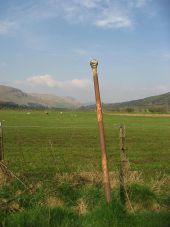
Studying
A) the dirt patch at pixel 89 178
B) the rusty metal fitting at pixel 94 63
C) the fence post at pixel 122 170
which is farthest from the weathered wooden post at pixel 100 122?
the dirt patch at pixel 89 178

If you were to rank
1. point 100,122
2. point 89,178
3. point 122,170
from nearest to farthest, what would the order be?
point 100,122
point 122,170
point 89,178

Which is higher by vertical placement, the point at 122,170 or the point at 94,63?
the point at 94,63

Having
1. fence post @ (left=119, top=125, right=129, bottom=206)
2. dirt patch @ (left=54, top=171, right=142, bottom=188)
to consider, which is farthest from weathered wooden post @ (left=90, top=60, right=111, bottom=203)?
dirt patch @ (left=54, top=171, right=142, bottom=188)

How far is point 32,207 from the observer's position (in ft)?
25.0

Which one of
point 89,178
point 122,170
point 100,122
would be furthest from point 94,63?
point 89,178

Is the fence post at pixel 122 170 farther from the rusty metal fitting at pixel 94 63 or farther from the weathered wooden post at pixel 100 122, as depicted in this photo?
the rusty metal fitting at pixel 94 63

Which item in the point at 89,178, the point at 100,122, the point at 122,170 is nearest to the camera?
the point at 100,122

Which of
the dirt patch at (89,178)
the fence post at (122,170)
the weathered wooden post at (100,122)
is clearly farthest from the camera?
the dirt patch at (89,178)

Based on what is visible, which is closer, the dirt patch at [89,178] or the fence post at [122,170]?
the fence post at [122,170]

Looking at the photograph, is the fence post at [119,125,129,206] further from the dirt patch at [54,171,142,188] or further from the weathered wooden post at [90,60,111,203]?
the weathered wooden post at [90,60,111,203]

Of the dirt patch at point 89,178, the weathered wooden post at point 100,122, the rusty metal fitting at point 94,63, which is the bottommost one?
the dirt patch at point 89,178

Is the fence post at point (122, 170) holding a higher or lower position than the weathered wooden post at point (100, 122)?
lower

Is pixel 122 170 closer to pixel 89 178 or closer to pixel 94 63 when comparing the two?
pixel 89 178

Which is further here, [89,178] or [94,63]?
[89,178]
